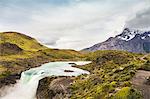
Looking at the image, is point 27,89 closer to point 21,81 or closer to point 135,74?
point 21,81

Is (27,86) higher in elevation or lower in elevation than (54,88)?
higher

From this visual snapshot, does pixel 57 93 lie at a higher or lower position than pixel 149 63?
lower

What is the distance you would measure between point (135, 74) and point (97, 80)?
20889 mm

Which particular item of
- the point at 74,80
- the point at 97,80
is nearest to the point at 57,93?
the point at 74,80

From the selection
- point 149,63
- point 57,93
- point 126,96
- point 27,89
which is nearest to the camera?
point 126,96

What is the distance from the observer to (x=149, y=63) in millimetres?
98000

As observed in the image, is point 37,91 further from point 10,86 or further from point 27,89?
point 10,86

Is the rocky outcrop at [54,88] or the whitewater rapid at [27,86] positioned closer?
the rocky outcrop at [54,88]

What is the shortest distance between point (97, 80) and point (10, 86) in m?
66.0

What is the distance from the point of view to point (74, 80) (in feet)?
405

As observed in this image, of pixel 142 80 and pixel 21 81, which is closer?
pixel 142 80

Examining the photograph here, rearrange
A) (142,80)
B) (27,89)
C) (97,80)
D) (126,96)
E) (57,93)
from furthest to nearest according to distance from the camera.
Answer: (27,89), (57,93), (97,80), (142,80), (126,96)

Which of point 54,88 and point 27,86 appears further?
point 27,86

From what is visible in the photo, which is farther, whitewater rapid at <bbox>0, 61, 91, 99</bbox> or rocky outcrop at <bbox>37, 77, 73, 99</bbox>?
whitewater rapid at <bbox>0, 61, 91, 99</bbox>
